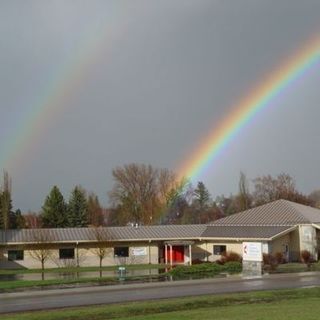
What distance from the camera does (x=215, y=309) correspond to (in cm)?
2222

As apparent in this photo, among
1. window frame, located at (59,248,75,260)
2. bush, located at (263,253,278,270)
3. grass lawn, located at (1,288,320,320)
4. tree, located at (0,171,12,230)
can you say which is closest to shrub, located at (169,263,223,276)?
bush, located at (263,253,278,270)

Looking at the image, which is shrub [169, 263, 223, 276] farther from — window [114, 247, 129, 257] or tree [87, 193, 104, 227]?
tree [87, 193, 104, 227]

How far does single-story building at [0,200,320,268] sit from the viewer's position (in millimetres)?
59031

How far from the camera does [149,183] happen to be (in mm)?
107625

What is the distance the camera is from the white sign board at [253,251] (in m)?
47.1

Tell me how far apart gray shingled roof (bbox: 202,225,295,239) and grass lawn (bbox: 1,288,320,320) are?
2751cm

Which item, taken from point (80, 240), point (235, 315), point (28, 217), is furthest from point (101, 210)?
point (235, 315)

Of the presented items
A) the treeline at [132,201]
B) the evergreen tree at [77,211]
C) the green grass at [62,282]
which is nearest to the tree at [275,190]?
the treeline at [132,201]

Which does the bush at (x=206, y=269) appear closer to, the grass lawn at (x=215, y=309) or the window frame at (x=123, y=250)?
the window frame at (x=123, y=250)

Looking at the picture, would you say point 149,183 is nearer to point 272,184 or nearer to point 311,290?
point 272,184

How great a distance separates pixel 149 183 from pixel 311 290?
78.1 m

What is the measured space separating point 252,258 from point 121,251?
18.8 metres

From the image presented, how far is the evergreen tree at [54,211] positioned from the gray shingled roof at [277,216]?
2962 centimetres

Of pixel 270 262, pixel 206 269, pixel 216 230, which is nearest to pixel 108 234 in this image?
pixel 216 230
